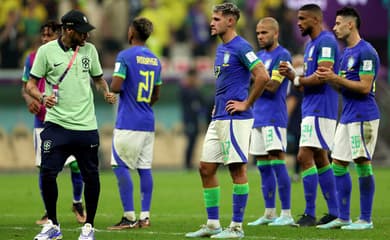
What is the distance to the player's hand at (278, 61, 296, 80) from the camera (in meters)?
13.5

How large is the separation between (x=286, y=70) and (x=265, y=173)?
1695mm

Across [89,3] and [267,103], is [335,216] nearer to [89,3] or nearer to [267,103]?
[267,103]

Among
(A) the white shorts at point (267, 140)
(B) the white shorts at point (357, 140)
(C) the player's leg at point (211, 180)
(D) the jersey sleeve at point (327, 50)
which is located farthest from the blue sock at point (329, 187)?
(C) the player's leg at point (211, 180)

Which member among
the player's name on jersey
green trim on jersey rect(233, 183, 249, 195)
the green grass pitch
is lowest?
the green grass pitch

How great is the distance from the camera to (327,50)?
1359cm

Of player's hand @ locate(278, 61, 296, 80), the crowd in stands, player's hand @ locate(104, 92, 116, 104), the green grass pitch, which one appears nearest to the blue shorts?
player's hand @ locate(104, 92, 116, 104)

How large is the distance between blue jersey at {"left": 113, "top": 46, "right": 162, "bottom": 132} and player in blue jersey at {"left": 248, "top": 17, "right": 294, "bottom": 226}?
4.96ft

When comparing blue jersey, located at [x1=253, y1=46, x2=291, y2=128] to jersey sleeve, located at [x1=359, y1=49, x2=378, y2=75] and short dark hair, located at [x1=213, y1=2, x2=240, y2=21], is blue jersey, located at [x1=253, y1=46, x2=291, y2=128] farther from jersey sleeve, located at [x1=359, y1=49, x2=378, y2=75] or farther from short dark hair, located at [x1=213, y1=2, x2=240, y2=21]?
short dark hair, located at [x1=213, y1=2, x2=240, y2=21]

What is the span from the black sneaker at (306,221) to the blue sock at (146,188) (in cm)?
192

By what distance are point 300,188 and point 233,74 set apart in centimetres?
822

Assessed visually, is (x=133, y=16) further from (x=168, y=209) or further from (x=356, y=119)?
(x=356, y=119)

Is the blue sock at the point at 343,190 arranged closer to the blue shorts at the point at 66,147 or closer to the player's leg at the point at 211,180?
the player's leg at the point at 211,180

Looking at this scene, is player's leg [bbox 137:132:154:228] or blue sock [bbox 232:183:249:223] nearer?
blue sock [bbox 232:183:249:223]

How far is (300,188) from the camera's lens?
67.1 feet
